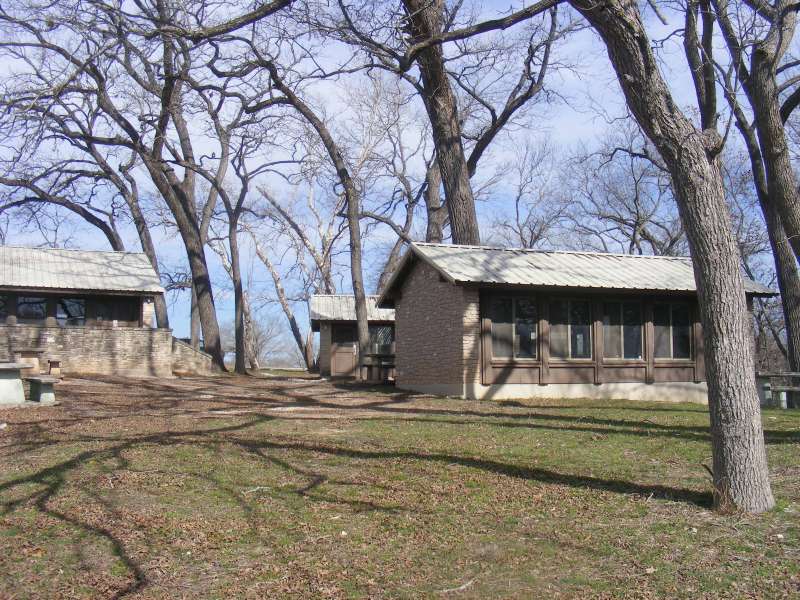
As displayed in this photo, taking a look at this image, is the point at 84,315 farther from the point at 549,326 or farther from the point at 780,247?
the point at 780,247

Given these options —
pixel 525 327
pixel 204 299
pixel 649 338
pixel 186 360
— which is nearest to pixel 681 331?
pixel 649 338

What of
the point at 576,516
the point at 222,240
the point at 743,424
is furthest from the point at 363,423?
the point at 222,240

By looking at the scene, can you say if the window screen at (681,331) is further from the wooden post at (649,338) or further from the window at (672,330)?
the wooden post at (649,338)

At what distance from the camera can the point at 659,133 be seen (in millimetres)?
7059

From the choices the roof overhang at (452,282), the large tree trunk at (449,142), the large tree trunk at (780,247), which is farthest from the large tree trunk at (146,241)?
the large tree trunk at (780,247)

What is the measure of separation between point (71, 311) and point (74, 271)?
1.55 meters

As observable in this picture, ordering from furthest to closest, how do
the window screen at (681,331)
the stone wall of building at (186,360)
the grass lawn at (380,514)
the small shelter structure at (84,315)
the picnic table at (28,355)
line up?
the stone wall of building at (186,360)
the small shelter structure at (84,315)
the picnic table at (28,355)
the window screen at (681,331)
the grass lawn at (380,514)

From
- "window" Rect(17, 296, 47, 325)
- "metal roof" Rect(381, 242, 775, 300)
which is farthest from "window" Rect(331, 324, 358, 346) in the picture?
"metal roof" Rect(381, 242, 775, 300)

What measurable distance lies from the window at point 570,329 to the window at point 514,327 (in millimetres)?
527

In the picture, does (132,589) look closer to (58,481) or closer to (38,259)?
(58,481)

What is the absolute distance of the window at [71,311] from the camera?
28.2 m

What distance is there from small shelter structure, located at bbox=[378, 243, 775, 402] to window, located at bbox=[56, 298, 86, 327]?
524 inches

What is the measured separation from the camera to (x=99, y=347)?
86.9 ft

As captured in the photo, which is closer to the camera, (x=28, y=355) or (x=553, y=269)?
(x=553, y=269)
